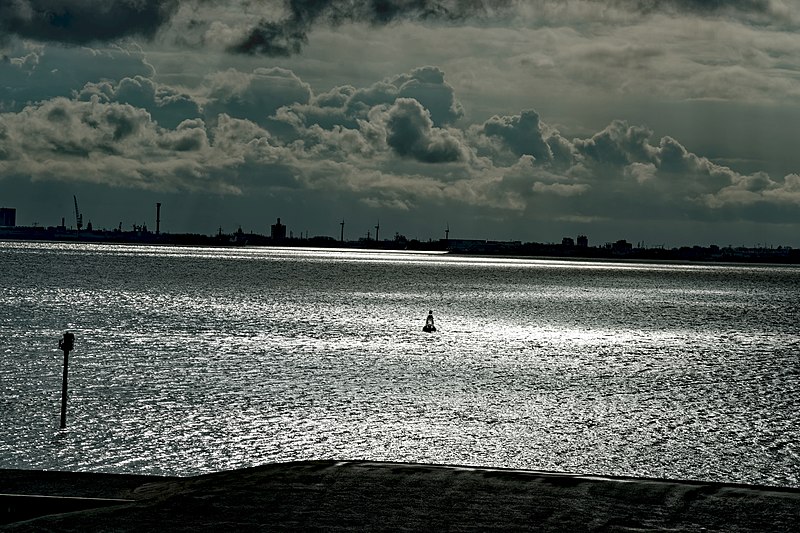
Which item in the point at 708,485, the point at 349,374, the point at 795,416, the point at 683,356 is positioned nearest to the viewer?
the point at 708,485

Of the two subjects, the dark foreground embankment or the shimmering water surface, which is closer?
the dark foreground embankment

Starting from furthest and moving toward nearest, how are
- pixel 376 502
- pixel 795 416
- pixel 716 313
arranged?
1. pixel 716 313
2. pixel 795 416
3. pixel 376 502

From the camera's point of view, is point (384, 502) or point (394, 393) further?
point (394, 393)

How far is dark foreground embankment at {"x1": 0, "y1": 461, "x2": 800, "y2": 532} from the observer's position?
35.1 feet

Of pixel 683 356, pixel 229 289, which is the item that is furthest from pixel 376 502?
pixel 229 289

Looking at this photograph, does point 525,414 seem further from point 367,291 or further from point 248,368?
point 367,291

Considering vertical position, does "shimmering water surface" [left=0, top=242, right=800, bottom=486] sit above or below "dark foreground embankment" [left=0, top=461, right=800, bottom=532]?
below

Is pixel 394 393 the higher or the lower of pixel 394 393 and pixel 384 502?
the lower

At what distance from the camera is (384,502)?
11.3 meters

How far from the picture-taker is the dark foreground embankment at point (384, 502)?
1070 cm

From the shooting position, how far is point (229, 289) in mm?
151625

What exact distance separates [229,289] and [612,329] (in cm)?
7439

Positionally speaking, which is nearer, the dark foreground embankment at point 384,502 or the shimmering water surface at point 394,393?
the dark foreground embankment at point 384,502

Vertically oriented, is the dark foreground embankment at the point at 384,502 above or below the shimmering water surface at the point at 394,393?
above
